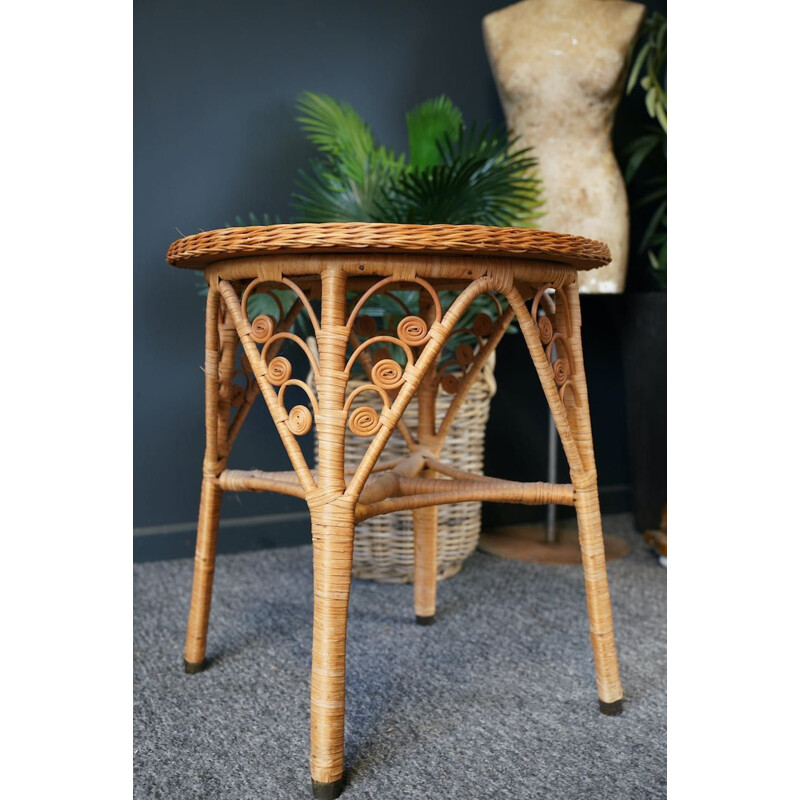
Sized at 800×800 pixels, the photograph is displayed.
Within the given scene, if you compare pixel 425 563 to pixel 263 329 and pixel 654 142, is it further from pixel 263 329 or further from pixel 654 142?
pixel 654 142

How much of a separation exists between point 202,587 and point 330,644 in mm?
380

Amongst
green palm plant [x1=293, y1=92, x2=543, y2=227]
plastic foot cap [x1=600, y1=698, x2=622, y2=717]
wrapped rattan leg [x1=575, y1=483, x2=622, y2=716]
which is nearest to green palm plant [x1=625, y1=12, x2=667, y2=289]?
green palm plant [x1=293, y1=92, x2=543, y2=227]

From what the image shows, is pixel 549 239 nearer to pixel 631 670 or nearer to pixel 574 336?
pixel 574 336

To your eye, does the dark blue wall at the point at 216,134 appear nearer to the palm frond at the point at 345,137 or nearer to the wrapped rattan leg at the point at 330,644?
the palm frond at the point at 345,137

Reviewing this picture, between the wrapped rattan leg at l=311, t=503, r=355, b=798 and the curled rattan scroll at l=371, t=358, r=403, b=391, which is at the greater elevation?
the curled rattan scroll at l=371, t=358, r=403, b=391

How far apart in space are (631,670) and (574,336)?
54 centimetres

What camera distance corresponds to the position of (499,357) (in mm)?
2145

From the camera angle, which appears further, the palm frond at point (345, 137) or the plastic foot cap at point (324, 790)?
the palm frond at point (345, 137)

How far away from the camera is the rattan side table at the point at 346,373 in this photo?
0.86 m

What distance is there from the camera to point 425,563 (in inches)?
53.9

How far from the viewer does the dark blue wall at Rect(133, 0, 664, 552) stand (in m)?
1.75

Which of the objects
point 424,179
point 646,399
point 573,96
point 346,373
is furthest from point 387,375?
point 646,399

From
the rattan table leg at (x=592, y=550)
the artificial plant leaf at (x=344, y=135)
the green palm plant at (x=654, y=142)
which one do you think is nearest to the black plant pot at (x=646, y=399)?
A: the green palm plant at (x=654, y=142)

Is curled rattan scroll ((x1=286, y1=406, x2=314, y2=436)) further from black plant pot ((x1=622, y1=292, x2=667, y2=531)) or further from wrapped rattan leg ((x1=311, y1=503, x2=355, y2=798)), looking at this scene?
black plant pot ((x1=622, y1=292, x2=667, y2=531))
